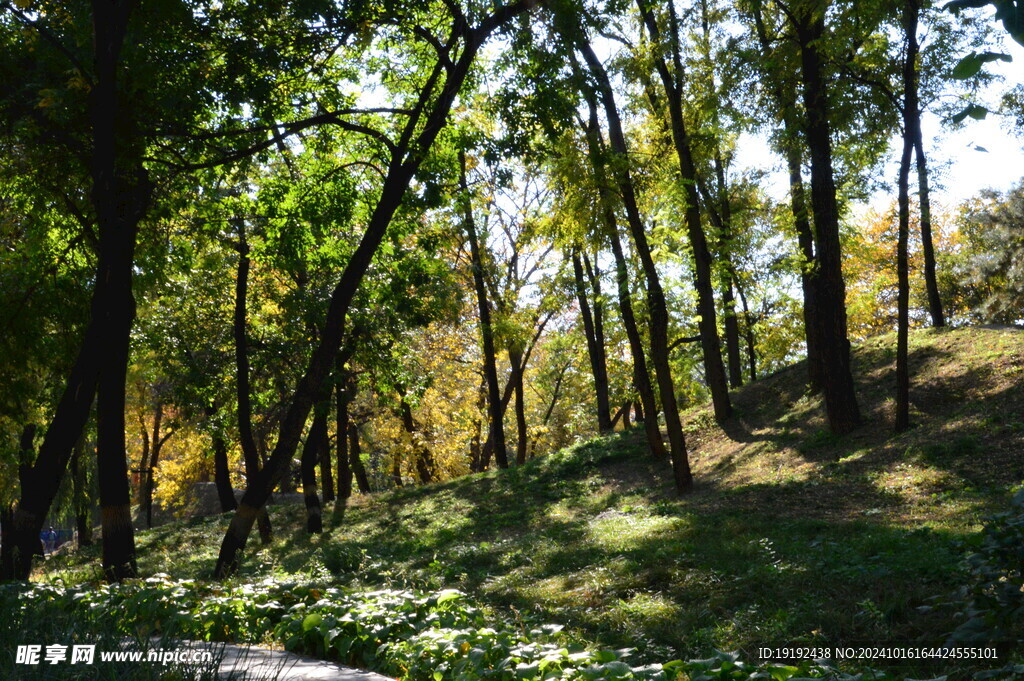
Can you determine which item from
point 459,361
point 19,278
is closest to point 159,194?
point 19,278

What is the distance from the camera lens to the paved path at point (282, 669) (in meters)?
4.71

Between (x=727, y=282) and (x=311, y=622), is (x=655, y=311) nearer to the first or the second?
(x=727, y=282)

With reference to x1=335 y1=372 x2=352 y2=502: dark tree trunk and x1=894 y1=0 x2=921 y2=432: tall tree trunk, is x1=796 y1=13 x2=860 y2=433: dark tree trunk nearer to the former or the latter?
x1=894 y1=0 x2=921 y2=432: tall tree trunk

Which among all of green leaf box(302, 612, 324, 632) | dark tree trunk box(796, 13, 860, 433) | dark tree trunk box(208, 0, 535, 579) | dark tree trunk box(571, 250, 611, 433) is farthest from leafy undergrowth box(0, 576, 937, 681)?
dark tree trunk box(571, 250, 611, 433)

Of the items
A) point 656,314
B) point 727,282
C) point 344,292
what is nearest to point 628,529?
point 656,314

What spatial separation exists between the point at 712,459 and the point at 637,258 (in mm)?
5926

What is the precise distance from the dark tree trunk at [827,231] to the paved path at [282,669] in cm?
1156

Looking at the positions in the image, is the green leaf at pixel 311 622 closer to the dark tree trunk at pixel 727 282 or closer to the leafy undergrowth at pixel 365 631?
the leafy undergrowth at pixel 365 631

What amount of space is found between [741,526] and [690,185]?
7.22 meters

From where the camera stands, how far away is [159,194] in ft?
38.7

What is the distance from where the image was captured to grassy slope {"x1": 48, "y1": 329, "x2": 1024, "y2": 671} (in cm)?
702

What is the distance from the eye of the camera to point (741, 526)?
34.2ft

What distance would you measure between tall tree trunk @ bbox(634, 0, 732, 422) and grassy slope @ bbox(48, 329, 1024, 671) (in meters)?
0.95

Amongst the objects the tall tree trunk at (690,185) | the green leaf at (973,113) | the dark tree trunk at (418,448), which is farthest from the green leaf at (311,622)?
the dark tree trunk at (418,448)
